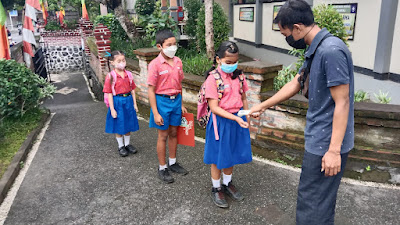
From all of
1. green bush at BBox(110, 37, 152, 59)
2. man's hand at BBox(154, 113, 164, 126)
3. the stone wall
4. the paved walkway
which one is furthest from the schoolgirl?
the stone wall

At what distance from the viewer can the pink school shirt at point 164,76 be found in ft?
12.8

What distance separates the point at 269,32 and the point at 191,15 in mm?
3128

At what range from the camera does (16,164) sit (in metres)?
4.62

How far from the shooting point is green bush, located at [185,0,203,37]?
12.0m

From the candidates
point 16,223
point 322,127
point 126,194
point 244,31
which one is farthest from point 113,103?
point 244,31

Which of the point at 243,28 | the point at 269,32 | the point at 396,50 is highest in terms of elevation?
the point at 243,28

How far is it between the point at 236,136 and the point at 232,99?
1.38 ft

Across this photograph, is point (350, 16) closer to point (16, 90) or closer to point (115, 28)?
point (16, 90)

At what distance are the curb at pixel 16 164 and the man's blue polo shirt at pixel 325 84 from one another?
11.9 ft

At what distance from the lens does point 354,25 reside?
773cm

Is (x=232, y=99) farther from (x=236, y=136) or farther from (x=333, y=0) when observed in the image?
(x=333, y=0)

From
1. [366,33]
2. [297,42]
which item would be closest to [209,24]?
[366,33]

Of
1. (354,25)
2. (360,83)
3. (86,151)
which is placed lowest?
(86,151)

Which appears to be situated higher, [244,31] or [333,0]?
[333,0]
